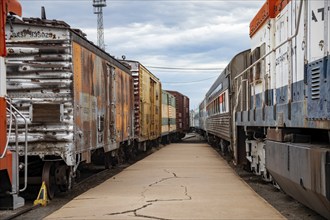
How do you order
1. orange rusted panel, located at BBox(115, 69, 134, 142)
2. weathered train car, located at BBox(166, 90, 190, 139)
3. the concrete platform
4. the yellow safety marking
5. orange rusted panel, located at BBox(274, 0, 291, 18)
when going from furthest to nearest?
1. weathered train car, located at BBox(166, 90, 190, 139)
2. orange rusted panel, located at BBox(115, 69, 134, 142)
3. the yellow safety marking
4. orange rusted panel, located at BBox(274, 0, 291, 18)
5. the concrete platform

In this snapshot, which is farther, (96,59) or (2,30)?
(96,59)

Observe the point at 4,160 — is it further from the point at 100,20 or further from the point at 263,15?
the point at 100,20

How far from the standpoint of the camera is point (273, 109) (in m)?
7.91

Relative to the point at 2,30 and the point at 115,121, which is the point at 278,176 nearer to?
the point at 2,30

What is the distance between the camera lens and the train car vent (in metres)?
5.63

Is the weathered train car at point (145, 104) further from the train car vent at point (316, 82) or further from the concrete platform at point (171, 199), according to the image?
the train car vent at point (316, 82)

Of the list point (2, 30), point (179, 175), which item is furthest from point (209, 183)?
point (2, 30)

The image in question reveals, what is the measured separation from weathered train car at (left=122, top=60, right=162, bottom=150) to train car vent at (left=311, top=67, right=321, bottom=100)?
13004 mm

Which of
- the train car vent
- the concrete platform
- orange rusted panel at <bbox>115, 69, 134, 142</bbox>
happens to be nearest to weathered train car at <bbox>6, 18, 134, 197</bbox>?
the concrete platform

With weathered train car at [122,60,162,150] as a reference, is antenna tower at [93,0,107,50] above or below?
above

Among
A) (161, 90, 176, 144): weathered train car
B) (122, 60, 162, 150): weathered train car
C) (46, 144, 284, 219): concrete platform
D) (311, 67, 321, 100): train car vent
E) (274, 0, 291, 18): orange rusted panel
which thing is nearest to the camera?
(311, 67, 321, 100): train car vent

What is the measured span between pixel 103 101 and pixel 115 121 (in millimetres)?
1802

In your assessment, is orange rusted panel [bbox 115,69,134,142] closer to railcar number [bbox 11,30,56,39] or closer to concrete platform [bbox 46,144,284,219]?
concrete platform [bbox 46,144,284,219]

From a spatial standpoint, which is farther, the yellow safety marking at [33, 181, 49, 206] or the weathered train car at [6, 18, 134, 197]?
the weathered train car at [6, 18, 134, 197]
